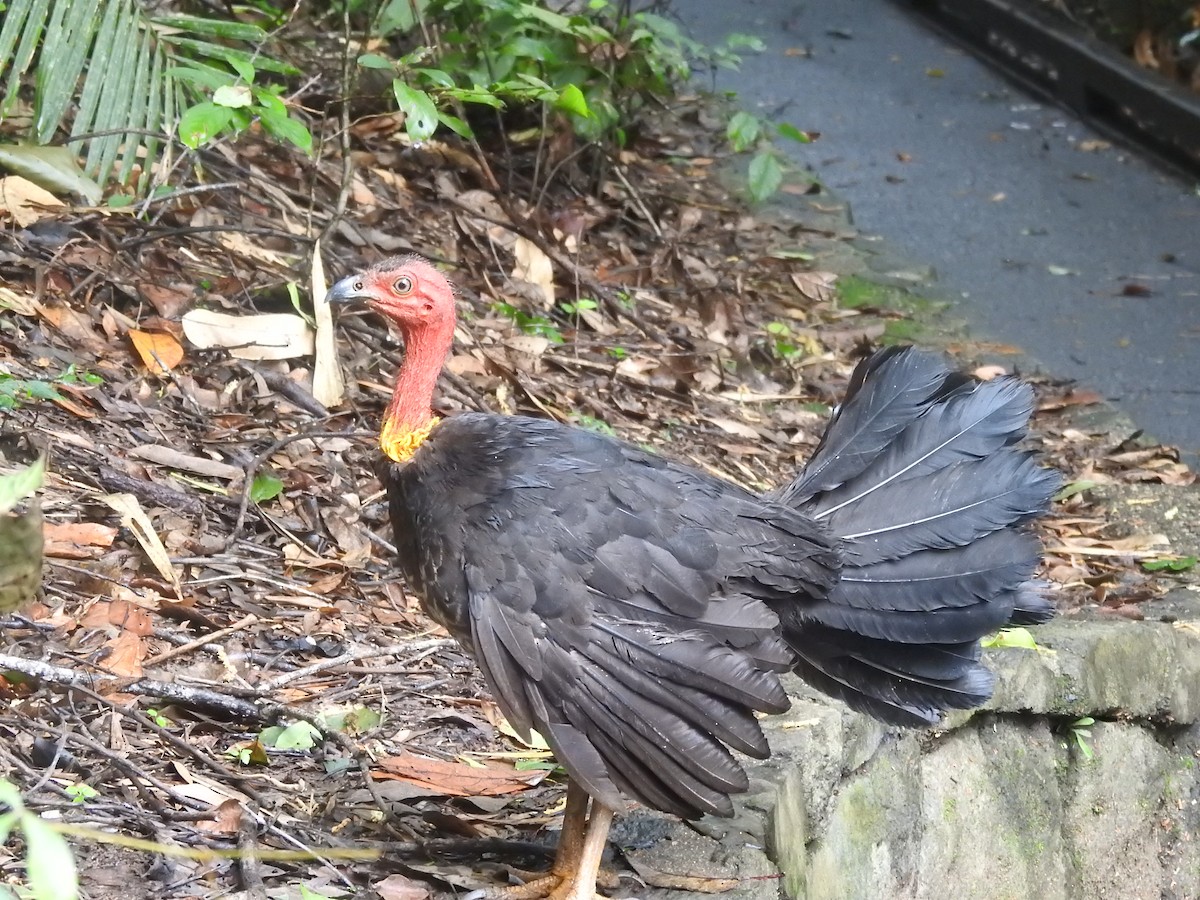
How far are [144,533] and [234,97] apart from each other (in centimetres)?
136

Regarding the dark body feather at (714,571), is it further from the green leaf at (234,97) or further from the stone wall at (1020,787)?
the green leaf at (234,97)

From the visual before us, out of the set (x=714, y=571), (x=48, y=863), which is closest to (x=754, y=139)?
(x=714, y=571)

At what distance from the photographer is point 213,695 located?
3633mm

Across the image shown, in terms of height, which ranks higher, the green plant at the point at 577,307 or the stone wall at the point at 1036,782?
the green plant at the point at 577,307

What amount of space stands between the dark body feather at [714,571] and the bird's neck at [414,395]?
0.06 meters

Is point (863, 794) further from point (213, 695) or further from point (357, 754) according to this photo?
point (213, 695)

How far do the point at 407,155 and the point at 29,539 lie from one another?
5.05 meters

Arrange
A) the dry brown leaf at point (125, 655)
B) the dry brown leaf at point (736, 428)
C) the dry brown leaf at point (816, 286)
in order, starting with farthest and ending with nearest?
the dry brown leaf at point (816, 286)
the dry brown leaf at point (736, 428)
the dry brown leaf at point (125, 655)

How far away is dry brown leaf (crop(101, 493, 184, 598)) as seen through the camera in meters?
4.14

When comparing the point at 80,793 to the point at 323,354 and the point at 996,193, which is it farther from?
the point at 996,193

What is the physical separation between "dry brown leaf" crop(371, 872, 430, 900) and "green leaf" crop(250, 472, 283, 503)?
178 cm

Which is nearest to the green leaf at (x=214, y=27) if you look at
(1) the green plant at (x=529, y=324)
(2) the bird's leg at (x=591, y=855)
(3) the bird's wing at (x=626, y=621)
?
(1) the green plant at (x=529, y=324)

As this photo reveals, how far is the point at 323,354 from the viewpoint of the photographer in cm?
509

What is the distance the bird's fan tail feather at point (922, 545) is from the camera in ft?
11.8
